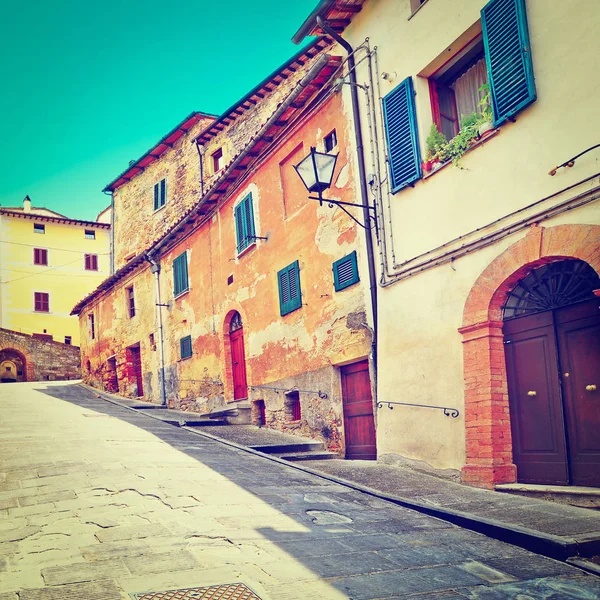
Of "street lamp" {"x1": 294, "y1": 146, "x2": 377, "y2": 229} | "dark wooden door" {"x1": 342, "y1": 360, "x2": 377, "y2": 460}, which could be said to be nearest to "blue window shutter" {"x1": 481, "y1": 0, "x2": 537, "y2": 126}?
"street lamp" {"x1": 294, "y1": 146, "x2": 377, "y2": 229}

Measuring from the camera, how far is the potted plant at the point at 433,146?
8453 mm

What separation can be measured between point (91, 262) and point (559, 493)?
39.3m

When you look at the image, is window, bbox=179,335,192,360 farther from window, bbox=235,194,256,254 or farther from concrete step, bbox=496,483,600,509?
concrete step, bbox=496,483,600,509

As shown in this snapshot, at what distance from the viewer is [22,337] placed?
33688mm

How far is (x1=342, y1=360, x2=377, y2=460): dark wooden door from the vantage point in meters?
10.3

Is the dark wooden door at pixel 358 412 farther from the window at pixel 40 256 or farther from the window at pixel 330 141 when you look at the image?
the window at pixel 40 256

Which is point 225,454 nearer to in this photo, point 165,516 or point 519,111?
point 165,516

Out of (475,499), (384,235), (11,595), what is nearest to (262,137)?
(384,235)

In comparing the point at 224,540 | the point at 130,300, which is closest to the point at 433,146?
the point at 224,540

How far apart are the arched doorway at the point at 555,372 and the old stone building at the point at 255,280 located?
3107mm

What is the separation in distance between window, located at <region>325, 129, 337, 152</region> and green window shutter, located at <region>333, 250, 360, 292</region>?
2143 mm

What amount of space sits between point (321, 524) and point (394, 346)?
12.2 feet

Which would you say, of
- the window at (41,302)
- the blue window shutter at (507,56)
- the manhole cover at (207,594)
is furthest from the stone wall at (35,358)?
the manhole cover at (207,594)

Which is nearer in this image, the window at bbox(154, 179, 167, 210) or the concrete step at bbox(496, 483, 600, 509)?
the concrete step at bbox(496, 483, 600, 509)
